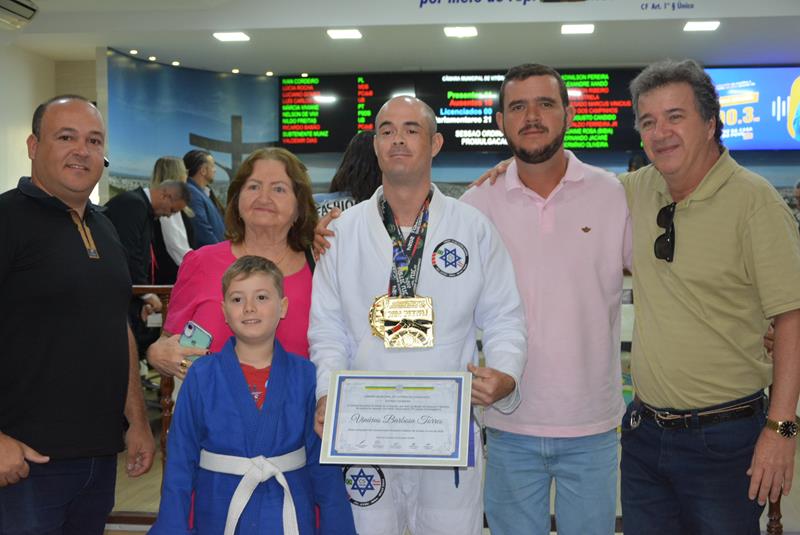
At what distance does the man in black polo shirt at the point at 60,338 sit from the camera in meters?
2.35

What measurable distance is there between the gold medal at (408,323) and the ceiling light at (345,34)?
5.82m

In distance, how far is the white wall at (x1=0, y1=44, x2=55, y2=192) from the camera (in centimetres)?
870

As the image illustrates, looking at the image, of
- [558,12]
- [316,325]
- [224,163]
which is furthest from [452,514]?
[224,163]

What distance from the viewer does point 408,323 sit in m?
2.36

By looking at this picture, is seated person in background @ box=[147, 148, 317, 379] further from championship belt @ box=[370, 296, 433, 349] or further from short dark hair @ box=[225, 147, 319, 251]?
championship belt @ box=[370, 296, 433, 349]

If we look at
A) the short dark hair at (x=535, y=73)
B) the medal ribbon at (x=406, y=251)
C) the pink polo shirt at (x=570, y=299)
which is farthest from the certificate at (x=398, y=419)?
the short dark hair at (x=535, y=73)

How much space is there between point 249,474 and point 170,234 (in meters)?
4.16

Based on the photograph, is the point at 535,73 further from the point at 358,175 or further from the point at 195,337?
the point at 195,337

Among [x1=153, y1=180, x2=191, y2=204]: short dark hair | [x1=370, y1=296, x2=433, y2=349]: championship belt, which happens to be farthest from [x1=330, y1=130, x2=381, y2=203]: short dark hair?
[x1=153, y1=180, x2=191, y2=204]: short dark hair

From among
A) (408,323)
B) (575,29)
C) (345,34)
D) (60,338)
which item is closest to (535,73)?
(408,323)

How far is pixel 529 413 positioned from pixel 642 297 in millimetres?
543

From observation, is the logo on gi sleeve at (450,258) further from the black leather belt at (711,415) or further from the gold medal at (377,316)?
the black leather belt at (711,415)

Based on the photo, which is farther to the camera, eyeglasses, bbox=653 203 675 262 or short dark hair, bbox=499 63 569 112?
short dark hair, bbox=499 63 569 112

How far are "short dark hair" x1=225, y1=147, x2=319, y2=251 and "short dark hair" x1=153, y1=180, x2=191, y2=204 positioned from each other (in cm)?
317
